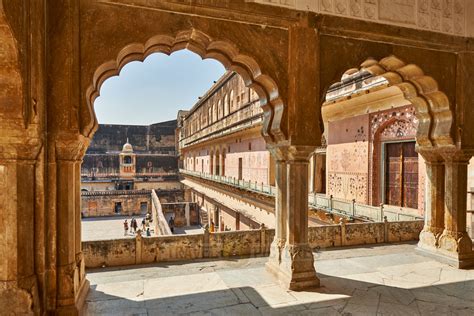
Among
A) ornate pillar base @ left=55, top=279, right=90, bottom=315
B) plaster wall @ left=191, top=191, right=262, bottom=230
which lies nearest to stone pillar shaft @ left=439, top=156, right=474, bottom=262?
ornate pillar base @ left=55, top=279, right=90, bottom=315

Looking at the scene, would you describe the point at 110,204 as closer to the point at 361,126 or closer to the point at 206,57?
the point at 361,126

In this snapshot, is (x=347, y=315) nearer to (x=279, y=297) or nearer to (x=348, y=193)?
(x=279, y=297)

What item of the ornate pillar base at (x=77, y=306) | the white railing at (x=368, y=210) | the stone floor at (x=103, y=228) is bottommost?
the stone floor at (x=103, y=228)

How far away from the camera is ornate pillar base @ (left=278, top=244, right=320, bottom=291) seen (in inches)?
172

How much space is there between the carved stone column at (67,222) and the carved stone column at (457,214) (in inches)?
236

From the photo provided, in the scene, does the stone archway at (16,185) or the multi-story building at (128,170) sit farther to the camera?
the multi-story building at (128,170)

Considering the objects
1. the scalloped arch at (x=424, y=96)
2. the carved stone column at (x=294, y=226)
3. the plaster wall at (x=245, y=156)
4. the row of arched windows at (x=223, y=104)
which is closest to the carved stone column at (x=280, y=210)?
the carved stone column at (x=294, y=226)

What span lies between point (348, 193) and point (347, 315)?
7.79 meters

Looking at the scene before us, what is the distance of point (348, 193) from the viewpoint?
1105 centimetres

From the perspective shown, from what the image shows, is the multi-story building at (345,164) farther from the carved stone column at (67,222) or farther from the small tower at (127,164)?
the small tower at (127,164)

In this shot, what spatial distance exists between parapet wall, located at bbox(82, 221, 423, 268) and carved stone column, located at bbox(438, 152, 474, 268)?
1.91 meters

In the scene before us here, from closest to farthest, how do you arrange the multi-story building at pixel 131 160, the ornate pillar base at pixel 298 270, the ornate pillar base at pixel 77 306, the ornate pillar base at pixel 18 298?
the ornate pillar base at pixel 18 298
the ornate pillar base at pixel 77 306
the ornate pillar base at pixel 298 270
the multi-story building at pixel 131 160

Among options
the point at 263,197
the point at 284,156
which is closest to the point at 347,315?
the point at 284,156

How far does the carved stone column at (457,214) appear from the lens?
213 inches
